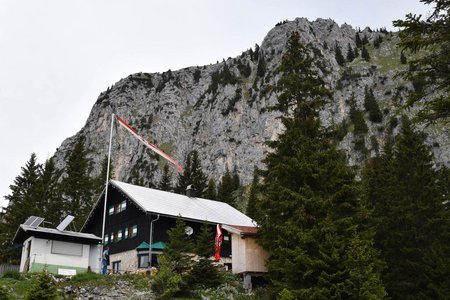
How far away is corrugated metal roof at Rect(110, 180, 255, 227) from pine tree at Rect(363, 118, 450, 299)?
1361 cm

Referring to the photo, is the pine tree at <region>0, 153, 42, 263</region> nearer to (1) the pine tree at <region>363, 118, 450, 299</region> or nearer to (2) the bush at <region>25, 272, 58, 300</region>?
(2) the bush at <region>25, 272, 58, 300</region>

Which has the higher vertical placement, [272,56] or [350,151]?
[272,56]

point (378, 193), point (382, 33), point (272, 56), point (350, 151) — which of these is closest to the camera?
point (378, 193)

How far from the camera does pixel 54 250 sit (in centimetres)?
3175

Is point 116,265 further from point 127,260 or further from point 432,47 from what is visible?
point 432,47

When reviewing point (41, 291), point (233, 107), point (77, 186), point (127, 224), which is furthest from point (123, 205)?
point (233, 107)

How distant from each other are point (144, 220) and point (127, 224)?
3211 millimetres

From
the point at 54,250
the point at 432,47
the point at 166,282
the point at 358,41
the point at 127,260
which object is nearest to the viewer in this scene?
the point at 432,47

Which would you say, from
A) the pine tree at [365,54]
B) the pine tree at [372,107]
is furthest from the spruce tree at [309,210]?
the pine tree at [365,54]

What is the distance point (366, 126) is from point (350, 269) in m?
99.3

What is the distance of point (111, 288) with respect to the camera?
26.2 m

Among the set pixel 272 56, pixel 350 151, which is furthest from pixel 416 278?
pixel 272 56

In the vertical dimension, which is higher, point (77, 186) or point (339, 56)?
point (339, 56)

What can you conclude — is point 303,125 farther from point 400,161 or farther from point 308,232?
point 400,161
